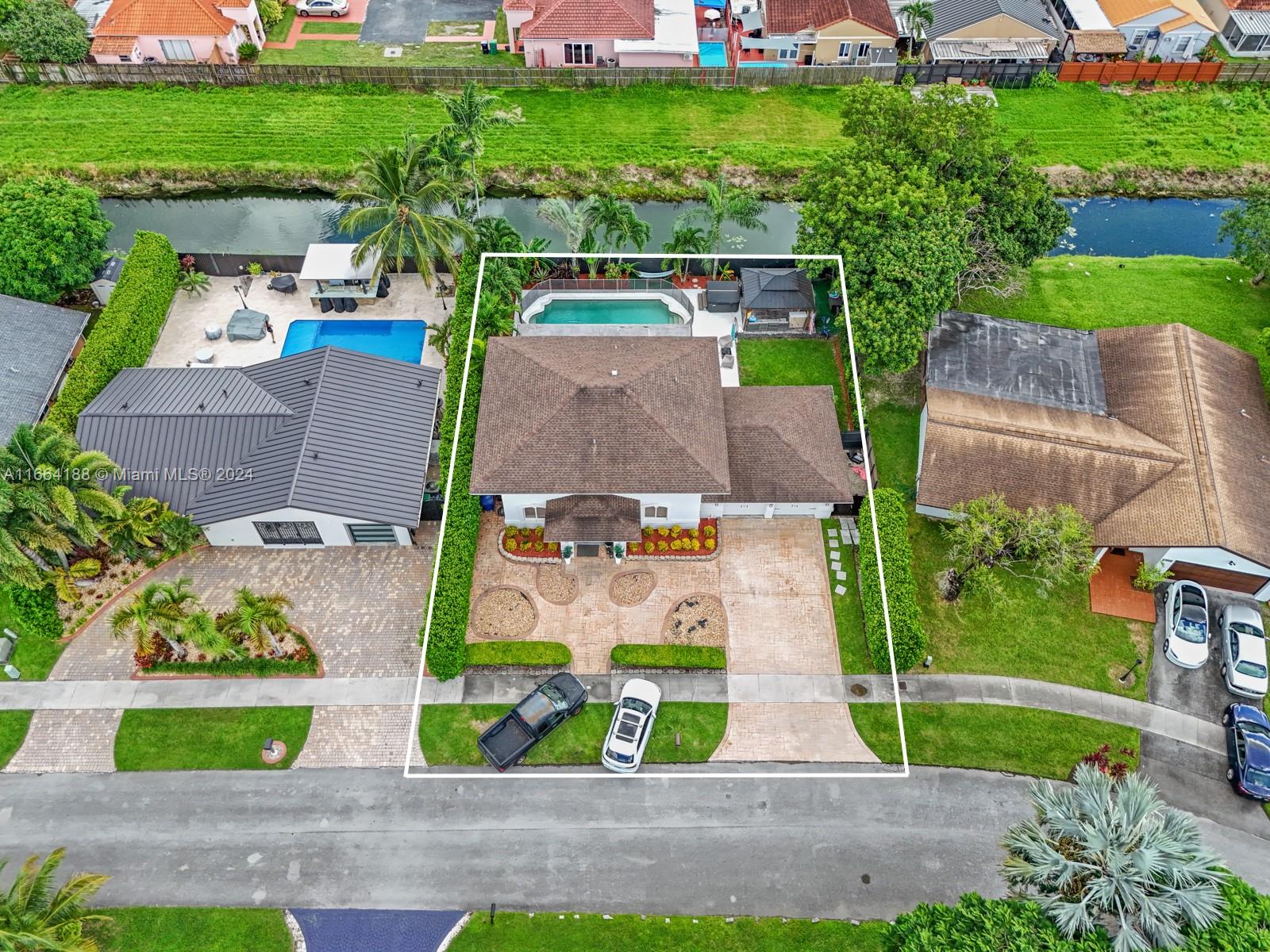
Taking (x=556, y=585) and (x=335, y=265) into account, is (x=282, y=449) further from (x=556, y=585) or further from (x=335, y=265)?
(x=335, y=265)

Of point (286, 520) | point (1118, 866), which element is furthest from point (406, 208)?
point (1118, 866)

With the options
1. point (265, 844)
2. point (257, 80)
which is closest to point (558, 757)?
point (265, 844)

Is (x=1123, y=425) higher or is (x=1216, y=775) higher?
(x=1123, y=425)

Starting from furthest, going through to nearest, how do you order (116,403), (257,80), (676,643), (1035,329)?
(257,80) → (1035,329) → (116,403) → (676,643)

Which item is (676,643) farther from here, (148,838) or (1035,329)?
(1035,329)

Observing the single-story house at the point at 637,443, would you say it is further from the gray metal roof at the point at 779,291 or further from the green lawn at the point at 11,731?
the green lawn at the point at 11,731

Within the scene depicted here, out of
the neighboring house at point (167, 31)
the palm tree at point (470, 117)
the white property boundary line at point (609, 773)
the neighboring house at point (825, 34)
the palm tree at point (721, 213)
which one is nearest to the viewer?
the white property boundary line at point (609, 773)

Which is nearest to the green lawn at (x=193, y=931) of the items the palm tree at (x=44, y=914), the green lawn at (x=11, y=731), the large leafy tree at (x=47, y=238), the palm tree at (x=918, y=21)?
the palm tree at (x=44, y=914)
